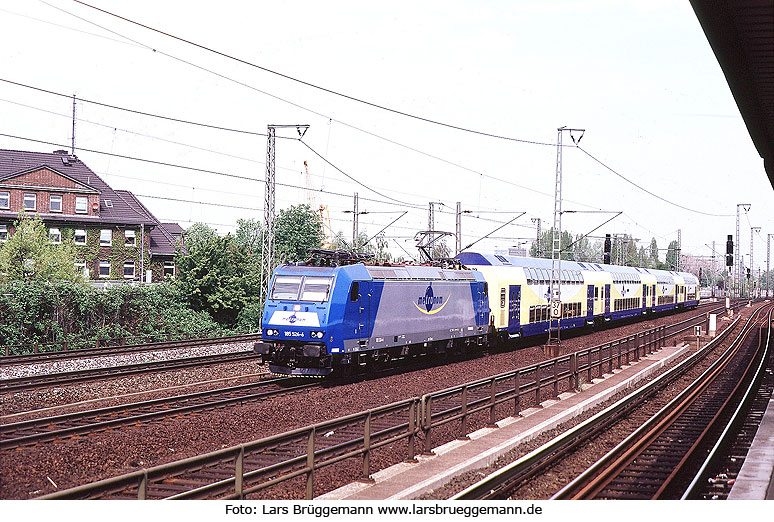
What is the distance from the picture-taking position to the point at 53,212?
188 feet

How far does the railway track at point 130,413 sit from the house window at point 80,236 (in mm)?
39971

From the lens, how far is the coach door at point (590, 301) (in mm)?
46250

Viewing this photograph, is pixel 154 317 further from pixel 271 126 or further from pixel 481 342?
pixel 481 342

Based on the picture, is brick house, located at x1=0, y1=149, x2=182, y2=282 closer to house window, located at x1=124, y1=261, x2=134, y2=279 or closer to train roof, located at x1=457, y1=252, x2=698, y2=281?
house window, located at x1=124, y1=261, x2=134, y2=279

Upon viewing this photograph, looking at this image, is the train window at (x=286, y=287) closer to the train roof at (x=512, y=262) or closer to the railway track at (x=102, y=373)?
the railway track at (x=102, y=373)

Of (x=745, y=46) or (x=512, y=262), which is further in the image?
(x=512, y=262)

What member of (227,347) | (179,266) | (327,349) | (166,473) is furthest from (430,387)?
(179,266)

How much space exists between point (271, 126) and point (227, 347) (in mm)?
9292

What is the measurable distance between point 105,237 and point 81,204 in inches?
117

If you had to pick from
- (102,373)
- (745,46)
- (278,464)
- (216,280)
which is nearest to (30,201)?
(216,280)

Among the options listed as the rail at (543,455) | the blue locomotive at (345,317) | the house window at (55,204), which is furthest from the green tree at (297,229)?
the rail at (543,455)

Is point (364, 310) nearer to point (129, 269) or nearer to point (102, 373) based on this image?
point (102, 373)

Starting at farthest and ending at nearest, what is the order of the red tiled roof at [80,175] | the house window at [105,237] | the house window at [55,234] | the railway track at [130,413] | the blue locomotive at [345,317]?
1. the house window at [105,237]
2. the house window at [55,234]
3. the red tiled roof at [80,175]
4. the blue locomotive at [345,317]
5. the railway track at [130,413]

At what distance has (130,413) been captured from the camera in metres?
17.6
